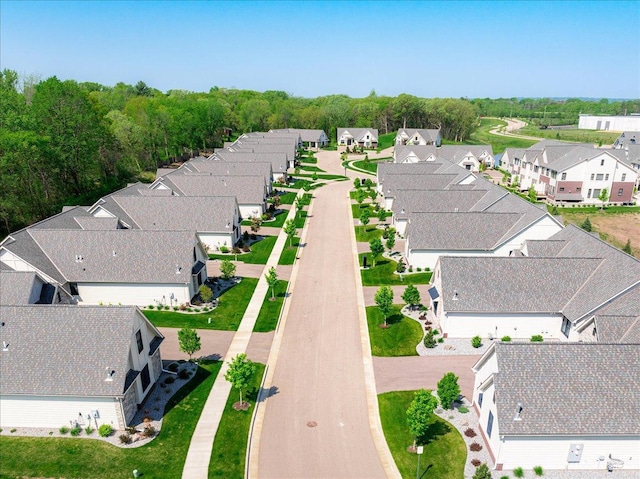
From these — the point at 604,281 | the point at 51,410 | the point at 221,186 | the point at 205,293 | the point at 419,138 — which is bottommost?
the point at 51,410

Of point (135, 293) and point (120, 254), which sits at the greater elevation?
point (120, 254)

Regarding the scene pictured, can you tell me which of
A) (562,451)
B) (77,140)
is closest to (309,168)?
(77,140)

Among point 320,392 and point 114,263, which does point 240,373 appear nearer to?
point 320,392

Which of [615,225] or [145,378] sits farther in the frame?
[615,225]

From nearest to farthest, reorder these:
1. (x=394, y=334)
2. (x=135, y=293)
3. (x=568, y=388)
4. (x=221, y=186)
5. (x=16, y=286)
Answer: (x=568, y=388) < (x=16, y=286) < (x=394, y=334) < (x=135, y=293) < (x=221, y=186)

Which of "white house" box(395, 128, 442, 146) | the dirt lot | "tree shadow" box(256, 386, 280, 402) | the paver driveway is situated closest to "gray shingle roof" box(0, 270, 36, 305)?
"tree shadow" box(256, 386, 280, 402)
